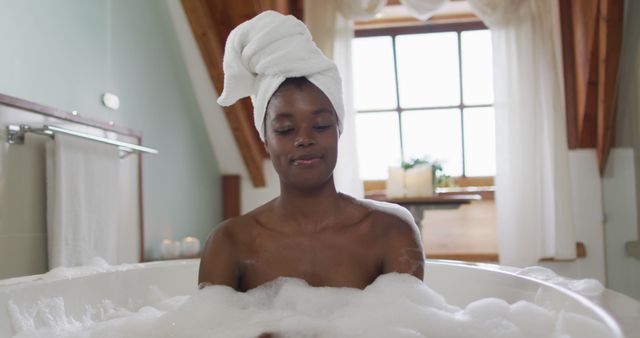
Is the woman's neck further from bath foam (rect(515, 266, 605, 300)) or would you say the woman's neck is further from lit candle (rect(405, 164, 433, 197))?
lit candle (rect(405, 164, 433, 197))

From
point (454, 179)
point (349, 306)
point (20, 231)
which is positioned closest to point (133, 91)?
point (20, 231)

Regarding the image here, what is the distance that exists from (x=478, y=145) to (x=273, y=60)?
3.53m

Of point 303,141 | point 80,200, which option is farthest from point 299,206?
point 80,200

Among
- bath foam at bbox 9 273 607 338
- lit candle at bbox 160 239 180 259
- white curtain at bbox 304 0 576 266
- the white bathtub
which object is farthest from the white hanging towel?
white curtain at bbox 304 0 576 266

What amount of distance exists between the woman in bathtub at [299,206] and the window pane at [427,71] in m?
3.22

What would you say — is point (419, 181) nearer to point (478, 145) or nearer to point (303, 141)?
point (478, 145)

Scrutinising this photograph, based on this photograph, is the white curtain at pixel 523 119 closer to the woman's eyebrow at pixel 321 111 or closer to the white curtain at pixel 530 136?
the white curtain at pixel 530 136

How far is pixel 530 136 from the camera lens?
3355 millimetres

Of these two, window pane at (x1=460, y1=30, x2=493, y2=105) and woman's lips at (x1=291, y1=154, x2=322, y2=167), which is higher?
window pane at (x1=460, y1=30, x2=493, y2=105)

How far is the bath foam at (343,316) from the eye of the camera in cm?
92

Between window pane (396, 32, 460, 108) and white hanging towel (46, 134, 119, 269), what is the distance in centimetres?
253

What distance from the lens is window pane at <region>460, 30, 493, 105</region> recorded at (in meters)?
4.11

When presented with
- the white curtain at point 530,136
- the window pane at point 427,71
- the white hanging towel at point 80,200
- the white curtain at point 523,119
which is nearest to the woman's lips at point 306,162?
the white hanging towel at point 80,200

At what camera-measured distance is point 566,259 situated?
335 centimetres
